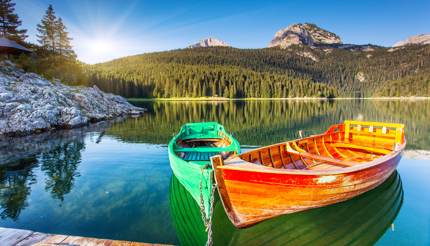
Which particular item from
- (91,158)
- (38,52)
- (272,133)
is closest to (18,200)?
(91,158)

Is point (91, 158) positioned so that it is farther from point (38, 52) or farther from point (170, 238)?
point (38, 52)

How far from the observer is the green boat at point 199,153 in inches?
258

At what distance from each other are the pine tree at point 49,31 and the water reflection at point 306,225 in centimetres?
6689

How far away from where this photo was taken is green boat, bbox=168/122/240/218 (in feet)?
21.5

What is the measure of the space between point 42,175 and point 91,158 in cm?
354

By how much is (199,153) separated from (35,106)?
2427 cm

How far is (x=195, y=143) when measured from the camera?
1494 centimetres

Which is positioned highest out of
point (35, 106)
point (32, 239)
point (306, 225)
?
point (35, 106)

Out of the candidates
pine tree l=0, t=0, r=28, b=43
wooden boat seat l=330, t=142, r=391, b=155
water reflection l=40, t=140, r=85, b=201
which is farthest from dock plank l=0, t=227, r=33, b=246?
pine tree l=0, t=0, r=28, b=43

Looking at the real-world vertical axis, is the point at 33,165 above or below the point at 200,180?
below

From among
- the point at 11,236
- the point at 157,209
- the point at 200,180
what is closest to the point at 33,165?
the point at 157,209

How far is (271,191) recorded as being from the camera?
660 cm

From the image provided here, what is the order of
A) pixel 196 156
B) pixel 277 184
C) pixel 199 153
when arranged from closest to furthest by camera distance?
pixel 277 184, pixel 196 156, pixel 199 153

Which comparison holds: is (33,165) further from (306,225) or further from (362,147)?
(362,147)
